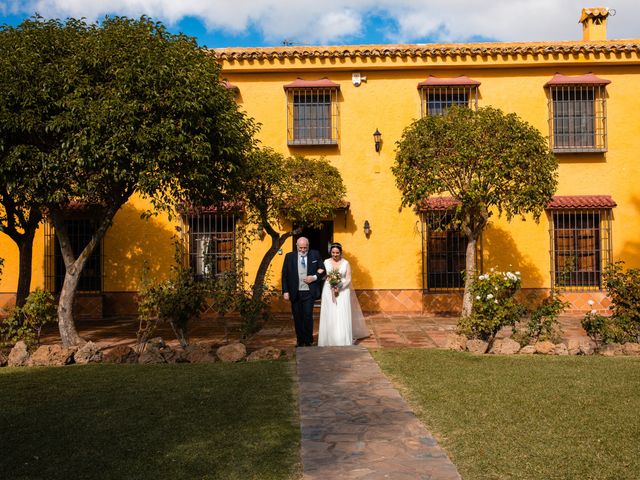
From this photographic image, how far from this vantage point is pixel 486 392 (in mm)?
5648

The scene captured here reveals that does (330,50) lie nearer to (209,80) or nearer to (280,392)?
(209,80)

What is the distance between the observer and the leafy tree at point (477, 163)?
1014 centimetres

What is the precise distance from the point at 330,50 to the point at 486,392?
992 centimetres

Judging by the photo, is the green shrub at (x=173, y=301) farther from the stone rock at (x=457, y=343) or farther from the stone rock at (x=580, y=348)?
the stone rock at (x=580, y=348)

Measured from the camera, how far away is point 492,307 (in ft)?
27.0

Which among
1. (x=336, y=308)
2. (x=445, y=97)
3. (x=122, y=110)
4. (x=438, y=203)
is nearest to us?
(x=122, y=110)

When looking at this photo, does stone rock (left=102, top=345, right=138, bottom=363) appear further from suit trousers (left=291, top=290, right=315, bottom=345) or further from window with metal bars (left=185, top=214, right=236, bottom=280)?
window with metal bars (left=185, top=214, right=236, bottom=280)

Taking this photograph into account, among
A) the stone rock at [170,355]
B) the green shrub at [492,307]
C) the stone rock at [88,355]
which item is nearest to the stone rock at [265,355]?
the stone rock at [170,355]

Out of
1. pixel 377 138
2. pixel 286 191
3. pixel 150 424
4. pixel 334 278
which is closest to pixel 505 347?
pixel 334 278

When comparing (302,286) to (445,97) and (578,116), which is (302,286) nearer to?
(445,97)

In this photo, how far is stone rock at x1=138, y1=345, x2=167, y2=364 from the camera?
25.0ft

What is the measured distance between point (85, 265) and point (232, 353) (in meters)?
7.56

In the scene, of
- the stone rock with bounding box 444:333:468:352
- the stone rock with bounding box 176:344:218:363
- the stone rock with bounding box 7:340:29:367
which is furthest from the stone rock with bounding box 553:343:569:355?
the stone rock with bounding box 7:340:29:367

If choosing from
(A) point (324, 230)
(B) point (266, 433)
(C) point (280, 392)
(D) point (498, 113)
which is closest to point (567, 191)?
(D) point (498, 113)
